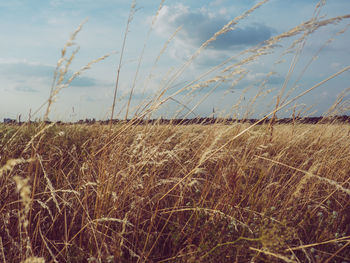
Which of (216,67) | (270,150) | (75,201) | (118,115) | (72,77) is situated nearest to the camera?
(72,77)

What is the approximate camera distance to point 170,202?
7.00ft

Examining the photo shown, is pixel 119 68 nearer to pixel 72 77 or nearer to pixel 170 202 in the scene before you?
pixel 72 77

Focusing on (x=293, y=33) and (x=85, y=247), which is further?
(x=85, y=247)

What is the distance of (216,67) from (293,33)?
436mm

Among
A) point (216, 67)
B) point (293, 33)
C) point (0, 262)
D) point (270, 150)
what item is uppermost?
point (293, 33)

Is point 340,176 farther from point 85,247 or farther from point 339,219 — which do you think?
point 85,247

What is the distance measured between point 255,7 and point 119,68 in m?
0.89

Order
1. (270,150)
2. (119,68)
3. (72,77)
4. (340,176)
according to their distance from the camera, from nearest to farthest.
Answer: (72,77) → (119,68) → (340,176) → (270,150)

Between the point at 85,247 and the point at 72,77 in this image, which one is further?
the point at 85,247

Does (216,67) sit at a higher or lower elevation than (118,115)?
higher

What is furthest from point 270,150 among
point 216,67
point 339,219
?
point 216,67

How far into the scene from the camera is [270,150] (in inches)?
160

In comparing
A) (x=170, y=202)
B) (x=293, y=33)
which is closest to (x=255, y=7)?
(x=293, y=33)

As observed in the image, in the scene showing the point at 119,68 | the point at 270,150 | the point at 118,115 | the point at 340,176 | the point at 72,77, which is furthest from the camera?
the point at 270,150
